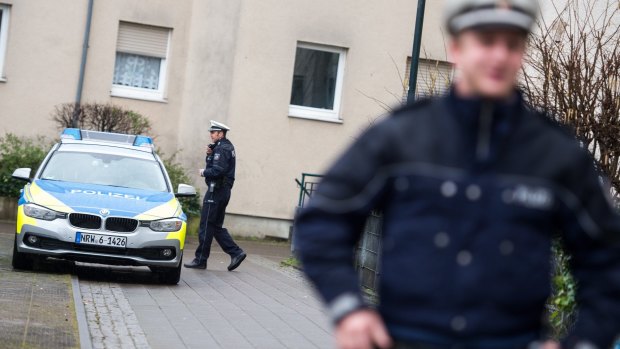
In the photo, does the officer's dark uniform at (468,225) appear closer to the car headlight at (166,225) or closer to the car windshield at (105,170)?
the car headlight at (166,225)

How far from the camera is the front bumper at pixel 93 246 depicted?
14531 mm

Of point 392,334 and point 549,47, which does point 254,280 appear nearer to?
point 549,47

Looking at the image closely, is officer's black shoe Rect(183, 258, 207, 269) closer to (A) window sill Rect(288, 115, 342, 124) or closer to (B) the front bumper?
(B) the front bumper

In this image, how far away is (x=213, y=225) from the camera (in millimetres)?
17719

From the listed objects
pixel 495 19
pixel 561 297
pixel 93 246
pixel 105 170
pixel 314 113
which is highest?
pixel 314 113

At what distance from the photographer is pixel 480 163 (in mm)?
3410

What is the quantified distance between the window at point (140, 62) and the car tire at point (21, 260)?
1041 centimetres

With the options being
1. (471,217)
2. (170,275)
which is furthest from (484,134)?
(170,275)

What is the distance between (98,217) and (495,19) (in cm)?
1162

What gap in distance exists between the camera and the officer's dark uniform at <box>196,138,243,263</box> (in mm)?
17625

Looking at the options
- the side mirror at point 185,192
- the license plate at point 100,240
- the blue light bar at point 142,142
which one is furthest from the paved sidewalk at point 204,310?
the blue light bar at point 142,142

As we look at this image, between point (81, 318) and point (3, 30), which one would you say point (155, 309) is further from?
point (3, 30)

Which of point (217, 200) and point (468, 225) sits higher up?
point (468, 225)

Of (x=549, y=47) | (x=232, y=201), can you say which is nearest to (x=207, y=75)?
(x=232, y=201)
